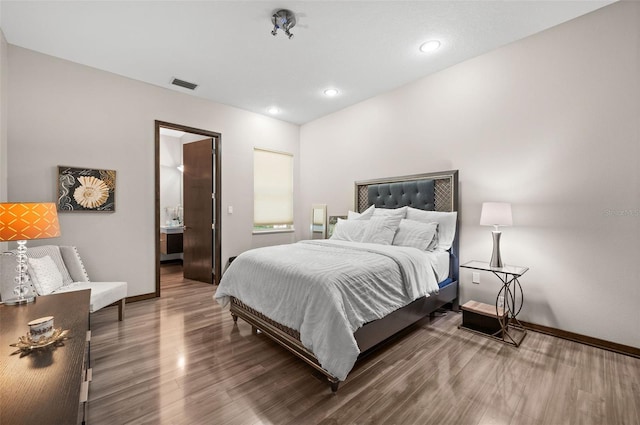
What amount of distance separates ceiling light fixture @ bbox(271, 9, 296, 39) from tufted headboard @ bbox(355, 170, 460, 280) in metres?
2.24

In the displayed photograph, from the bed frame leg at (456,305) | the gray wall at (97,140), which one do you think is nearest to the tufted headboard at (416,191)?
the bed frame leg at (456,305)

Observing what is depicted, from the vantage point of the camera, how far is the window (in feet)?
16.0

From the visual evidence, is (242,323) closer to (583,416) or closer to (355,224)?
(355,224)

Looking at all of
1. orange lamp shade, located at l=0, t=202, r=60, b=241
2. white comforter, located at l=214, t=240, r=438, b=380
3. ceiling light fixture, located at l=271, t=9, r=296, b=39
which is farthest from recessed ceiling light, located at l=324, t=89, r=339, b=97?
orange lamp shade, located at l=0, t=202, r=60, b=241

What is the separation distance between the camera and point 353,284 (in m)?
1.99

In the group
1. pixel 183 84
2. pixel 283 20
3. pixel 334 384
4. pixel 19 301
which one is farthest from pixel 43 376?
pixel 183 84

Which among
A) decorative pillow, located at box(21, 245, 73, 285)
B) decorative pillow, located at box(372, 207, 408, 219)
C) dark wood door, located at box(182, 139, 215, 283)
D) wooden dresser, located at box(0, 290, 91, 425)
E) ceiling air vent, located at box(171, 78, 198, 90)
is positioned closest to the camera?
wooden dresser, located at box(0, 290, 91, 425)

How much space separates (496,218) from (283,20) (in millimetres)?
2669

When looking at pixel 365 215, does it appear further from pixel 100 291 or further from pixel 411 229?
pixel 100 291

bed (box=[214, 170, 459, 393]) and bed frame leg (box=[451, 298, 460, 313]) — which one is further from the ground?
bed (box=[214, 170, 459, 393])

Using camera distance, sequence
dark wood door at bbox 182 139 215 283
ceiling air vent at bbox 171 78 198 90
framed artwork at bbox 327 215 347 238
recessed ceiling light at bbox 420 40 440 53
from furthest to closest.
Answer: framed artwork at bbox 327 215 347 238
dark wood door at bbox 182 139 215 283
ceiling air vent at bbox 171 78 198 90
recessed ceiling light at bbox 420 40 440 53

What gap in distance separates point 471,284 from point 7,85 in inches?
213

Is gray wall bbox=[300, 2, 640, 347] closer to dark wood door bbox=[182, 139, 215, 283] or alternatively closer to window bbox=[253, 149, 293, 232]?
window bbox=[253, 149, 293, 232]

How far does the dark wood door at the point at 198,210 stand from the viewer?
14.6ft
